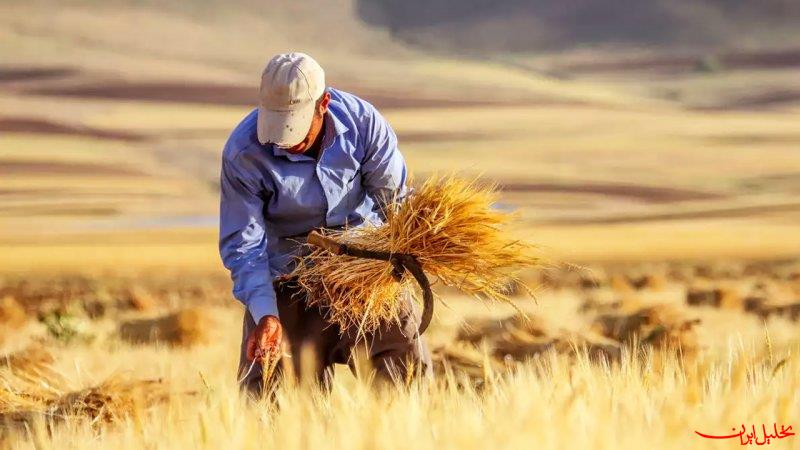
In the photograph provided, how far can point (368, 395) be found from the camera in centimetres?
627

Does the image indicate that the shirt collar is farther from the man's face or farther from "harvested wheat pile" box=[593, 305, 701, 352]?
"harvested wheat pile" box=[593, 305, 701, 352]

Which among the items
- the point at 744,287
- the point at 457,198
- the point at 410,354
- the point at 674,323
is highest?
the point at 457,198

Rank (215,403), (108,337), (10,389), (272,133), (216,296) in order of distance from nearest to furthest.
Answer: (215,403)
(272,133)
(10,389)
(108,337)
(216,296)

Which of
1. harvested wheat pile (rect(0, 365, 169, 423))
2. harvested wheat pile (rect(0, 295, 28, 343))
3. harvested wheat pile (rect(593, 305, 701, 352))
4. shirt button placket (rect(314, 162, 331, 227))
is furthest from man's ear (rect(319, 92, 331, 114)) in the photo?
Result: harvested wheat pile (rect(0, 295, 28, 343))

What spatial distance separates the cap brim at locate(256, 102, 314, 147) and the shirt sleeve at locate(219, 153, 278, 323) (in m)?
0.36

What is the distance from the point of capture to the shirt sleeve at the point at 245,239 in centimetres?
712

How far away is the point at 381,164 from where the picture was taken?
23.7 feet

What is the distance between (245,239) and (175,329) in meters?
6.35

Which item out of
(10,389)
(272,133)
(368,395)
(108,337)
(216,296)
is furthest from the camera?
(216,296)

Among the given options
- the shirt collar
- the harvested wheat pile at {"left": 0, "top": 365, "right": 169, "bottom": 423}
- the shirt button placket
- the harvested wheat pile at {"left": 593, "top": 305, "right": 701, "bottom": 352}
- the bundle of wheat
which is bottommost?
the harvested wheat pile at {"left": 593, "top": 305, "right": 701, "bottom": 352}

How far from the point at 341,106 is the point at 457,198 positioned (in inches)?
25.7

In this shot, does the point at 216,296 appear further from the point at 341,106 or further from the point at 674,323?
the point at 341,106

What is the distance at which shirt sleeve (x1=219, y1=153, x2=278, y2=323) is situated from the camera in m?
7.12

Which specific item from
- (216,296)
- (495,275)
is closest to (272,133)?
(495,275)
